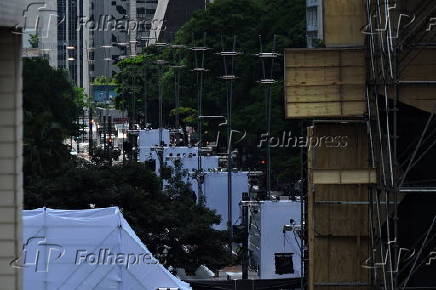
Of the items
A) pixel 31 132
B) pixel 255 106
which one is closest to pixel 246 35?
pixel 255 106

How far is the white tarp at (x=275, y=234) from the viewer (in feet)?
133

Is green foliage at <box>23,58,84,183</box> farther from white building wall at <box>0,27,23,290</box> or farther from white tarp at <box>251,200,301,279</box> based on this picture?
white building wall at <box>0,27,23,290</box>

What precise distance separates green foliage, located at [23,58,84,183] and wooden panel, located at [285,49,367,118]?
22.6 metres

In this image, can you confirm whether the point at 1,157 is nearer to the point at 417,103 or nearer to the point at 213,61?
the point at 417,103

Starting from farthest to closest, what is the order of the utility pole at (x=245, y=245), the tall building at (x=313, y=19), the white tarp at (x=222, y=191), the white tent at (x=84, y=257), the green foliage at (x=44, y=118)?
the tall building at (x=313, y=19) < the white tarp at (x=222, y=191) < the green foliage at (x=44, y=118) < the utility pole at (x=245, y=245) < the white tent at (x=84, y=257)

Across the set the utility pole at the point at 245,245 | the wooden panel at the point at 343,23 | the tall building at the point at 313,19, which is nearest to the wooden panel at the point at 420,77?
the wooden panel at the point at 343,23

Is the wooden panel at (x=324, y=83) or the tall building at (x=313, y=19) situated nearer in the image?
the wooden panel at (x=324, y=83)

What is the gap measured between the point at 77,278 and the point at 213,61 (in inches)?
2628

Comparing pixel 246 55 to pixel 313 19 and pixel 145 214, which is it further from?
pixel 145 214

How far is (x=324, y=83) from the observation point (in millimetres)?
21625

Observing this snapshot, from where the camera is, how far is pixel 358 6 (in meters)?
22.0

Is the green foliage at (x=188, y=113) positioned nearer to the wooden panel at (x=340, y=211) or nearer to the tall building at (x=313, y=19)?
the tall building at (x=313, y=19)

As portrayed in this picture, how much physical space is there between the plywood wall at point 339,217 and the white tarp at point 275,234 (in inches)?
694

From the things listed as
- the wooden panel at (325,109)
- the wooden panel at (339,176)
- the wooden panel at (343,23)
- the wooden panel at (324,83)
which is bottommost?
the wooden panel at (339,176)
